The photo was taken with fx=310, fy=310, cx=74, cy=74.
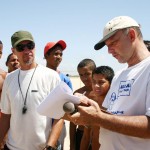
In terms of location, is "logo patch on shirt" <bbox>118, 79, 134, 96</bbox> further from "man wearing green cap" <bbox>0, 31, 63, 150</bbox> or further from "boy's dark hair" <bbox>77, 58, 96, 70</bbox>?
"boy's dark hair" <bbox>77, 58, 96, 70</bbox>

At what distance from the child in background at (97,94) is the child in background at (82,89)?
43cm

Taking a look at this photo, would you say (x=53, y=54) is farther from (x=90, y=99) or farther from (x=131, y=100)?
(x=131, y=100)

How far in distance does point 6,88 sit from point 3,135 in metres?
0.60

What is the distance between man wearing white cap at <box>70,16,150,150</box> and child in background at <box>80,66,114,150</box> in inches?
49.2

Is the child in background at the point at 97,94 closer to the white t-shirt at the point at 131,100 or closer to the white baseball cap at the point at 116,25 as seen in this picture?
the white t-shirt at the point at 131,100

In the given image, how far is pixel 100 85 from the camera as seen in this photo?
4.26m

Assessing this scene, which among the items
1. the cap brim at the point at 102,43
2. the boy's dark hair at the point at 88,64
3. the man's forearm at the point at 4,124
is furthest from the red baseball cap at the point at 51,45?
the cap brim at the point at 102,43

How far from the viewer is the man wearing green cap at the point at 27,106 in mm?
3508

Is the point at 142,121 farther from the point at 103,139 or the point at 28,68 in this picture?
the point at 28,68

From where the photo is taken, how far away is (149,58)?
237 cm

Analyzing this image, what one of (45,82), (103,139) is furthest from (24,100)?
(103,139)

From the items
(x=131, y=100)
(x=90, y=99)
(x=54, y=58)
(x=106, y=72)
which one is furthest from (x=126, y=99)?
(x=54, y=58)

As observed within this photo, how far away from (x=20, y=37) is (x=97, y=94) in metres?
1.28

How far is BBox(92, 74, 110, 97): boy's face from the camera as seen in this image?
13.7ft
